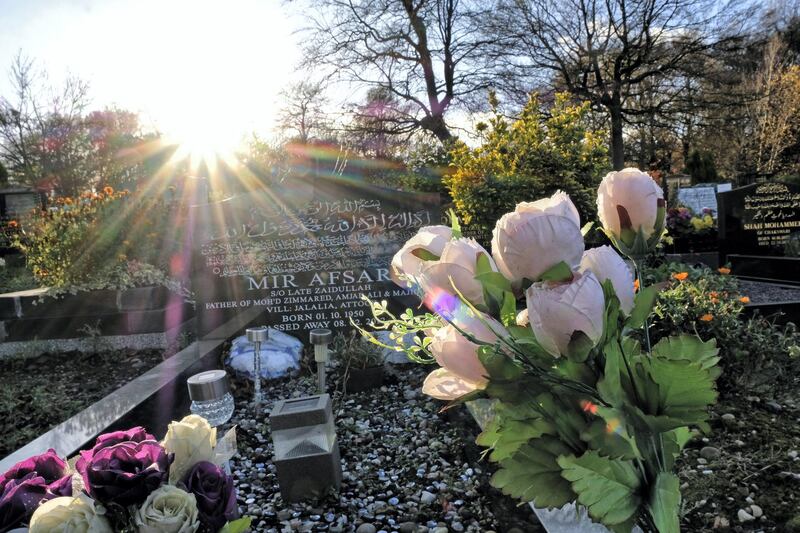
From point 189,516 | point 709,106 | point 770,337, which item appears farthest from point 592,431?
point 709,106

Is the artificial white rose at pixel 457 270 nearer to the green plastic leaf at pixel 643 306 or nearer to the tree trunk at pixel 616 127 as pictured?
the green plastic leaf at pixel 643 306

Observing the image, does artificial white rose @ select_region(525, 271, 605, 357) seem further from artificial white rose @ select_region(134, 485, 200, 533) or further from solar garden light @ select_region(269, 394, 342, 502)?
solar garden light @ select_region(269, 394, 342, 502)

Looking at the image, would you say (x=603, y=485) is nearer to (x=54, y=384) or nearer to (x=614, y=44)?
(x=54, y=384)

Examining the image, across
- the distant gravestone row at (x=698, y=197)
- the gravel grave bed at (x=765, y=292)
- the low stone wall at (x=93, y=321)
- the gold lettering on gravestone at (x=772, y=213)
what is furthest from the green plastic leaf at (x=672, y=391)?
the distant gravestone row at (x=698, y=197)

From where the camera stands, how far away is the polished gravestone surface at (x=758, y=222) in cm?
823

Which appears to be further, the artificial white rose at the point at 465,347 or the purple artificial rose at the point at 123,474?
the purple artificial rose at the point at 123,474

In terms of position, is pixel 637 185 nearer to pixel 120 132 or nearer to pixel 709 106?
pixel 709 106

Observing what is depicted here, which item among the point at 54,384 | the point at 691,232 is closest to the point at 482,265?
the point at 54,384

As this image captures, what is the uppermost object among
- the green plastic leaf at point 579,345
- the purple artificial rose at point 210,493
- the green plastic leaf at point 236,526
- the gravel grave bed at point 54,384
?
the green plastic leaf at point 579,345

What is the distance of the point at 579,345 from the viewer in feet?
1.82

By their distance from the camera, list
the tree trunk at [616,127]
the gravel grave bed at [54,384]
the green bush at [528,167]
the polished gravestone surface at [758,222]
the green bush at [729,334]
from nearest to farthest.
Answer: the green bush at [729,334]
the gravel grave bed at [54,384]
the green bush at [528,167]
the polished gravestone surface at [758,222]
the tree trunk at [616,127]

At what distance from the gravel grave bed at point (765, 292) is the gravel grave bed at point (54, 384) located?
7.00m

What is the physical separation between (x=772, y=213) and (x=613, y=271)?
9.58 metres

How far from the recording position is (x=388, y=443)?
10.1 ft
